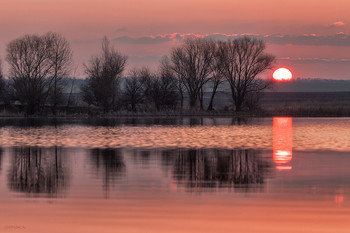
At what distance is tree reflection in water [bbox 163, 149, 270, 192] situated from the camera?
15980 millimetres

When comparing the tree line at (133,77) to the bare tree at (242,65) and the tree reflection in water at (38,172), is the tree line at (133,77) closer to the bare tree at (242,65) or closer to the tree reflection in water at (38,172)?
the bare tree at (242,65)

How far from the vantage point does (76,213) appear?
1179 cm

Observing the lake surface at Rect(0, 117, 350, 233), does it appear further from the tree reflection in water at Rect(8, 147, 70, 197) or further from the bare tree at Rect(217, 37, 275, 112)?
the bare tree at Rect(217, 37, 275, 112)

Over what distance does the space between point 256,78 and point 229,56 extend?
5643mm

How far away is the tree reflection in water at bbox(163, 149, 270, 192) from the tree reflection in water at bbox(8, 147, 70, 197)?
12.3ft

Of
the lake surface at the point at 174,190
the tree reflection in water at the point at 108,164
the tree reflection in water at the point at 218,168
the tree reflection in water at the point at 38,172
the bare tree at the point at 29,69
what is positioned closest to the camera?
the lake surface at the point at 174,190

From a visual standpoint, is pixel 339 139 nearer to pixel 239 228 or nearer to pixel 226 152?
pixel 226 152

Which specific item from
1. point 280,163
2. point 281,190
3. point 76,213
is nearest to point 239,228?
point 76,213

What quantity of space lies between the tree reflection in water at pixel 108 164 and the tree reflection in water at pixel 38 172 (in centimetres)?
120

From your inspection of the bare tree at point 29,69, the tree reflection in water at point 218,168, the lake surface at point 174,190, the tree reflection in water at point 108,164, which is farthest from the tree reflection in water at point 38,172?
the bare tree at point 29,69

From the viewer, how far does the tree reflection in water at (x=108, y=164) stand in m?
17.2

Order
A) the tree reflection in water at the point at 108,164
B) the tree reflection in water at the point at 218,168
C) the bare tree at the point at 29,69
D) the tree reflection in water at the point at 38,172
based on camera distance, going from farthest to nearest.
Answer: the bare tree at the point at 29,69
the tree reflection in water at the point at 108,164
the tree reflection in water at the point at 218,168
the tree reflection in water at the point at 38,172

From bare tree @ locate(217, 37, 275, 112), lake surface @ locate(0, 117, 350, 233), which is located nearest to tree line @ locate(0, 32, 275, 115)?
bare tree @ locate(217, 37, 275, 112)

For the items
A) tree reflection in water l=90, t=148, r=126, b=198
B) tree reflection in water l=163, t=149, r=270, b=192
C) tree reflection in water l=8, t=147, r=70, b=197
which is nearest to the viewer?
tree reflection in water l=8, t=147, r=70, b=197
